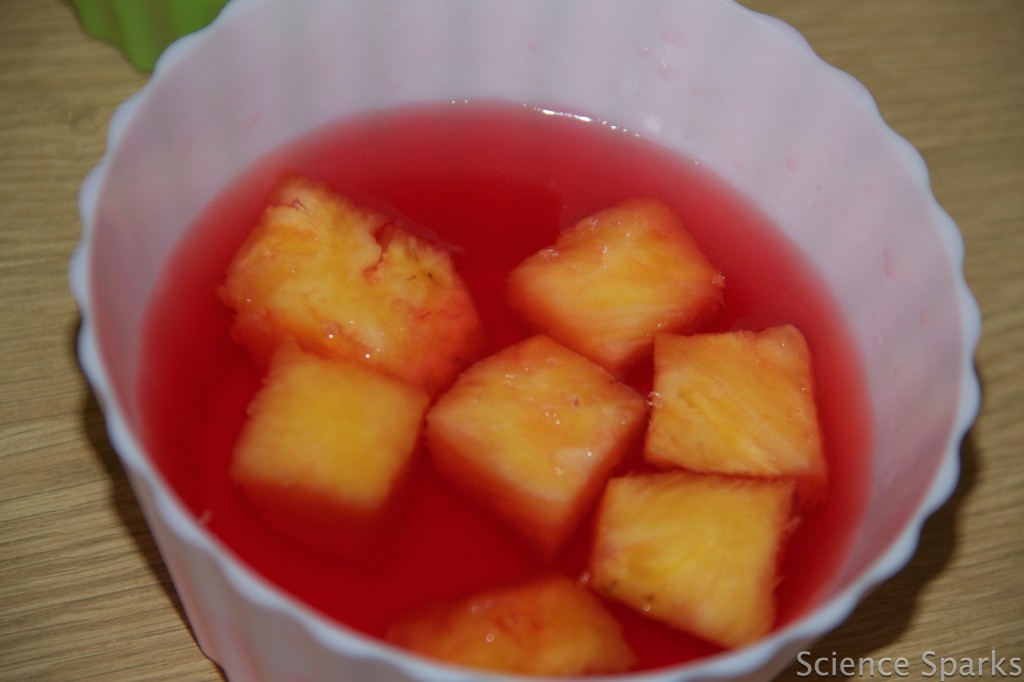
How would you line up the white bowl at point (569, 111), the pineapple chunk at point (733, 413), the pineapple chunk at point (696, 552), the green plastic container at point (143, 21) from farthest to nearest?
the green plastic container at point (143, 21), the pineapple chunk at point (733, 413), the pineapple chunk at point (696, 552), the white bowl at point (569, 111)

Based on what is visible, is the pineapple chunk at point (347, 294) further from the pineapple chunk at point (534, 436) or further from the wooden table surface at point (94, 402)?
the wooden table surface at point (94, 402)

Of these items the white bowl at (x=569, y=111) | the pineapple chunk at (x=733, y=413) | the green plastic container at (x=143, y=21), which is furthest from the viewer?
the green plastic container at (x=143, y=21)

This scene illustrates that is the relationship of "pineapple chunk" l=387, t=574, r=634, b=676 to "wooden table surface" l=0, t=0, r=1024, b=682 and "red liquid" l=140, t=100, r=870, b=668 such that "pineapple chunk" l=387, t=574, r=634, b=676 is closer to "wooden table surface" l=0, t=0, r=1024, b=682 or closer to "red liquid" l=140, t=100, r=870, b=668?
"red liquid" l=140, t=100, r=870, b=668

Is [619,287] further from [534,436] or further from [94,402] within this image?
[94,402]

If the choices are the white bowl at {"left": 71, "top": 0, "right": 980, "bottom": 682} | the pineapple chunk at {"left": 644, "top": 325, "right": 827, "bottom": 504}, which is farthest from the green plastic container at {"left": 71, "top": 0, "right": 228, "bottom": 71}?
the pineapple chunk at {"left": 644, "top": 325, "right": 827, "bottom": 504}

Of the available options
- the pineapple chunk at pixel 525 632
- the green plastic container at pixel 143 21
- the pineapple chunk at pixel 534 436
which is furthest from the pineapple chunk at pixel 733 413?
the green plastic container at pixel 143 21

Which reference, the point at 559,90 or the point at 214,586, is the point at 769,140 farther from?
the point at 214,586
